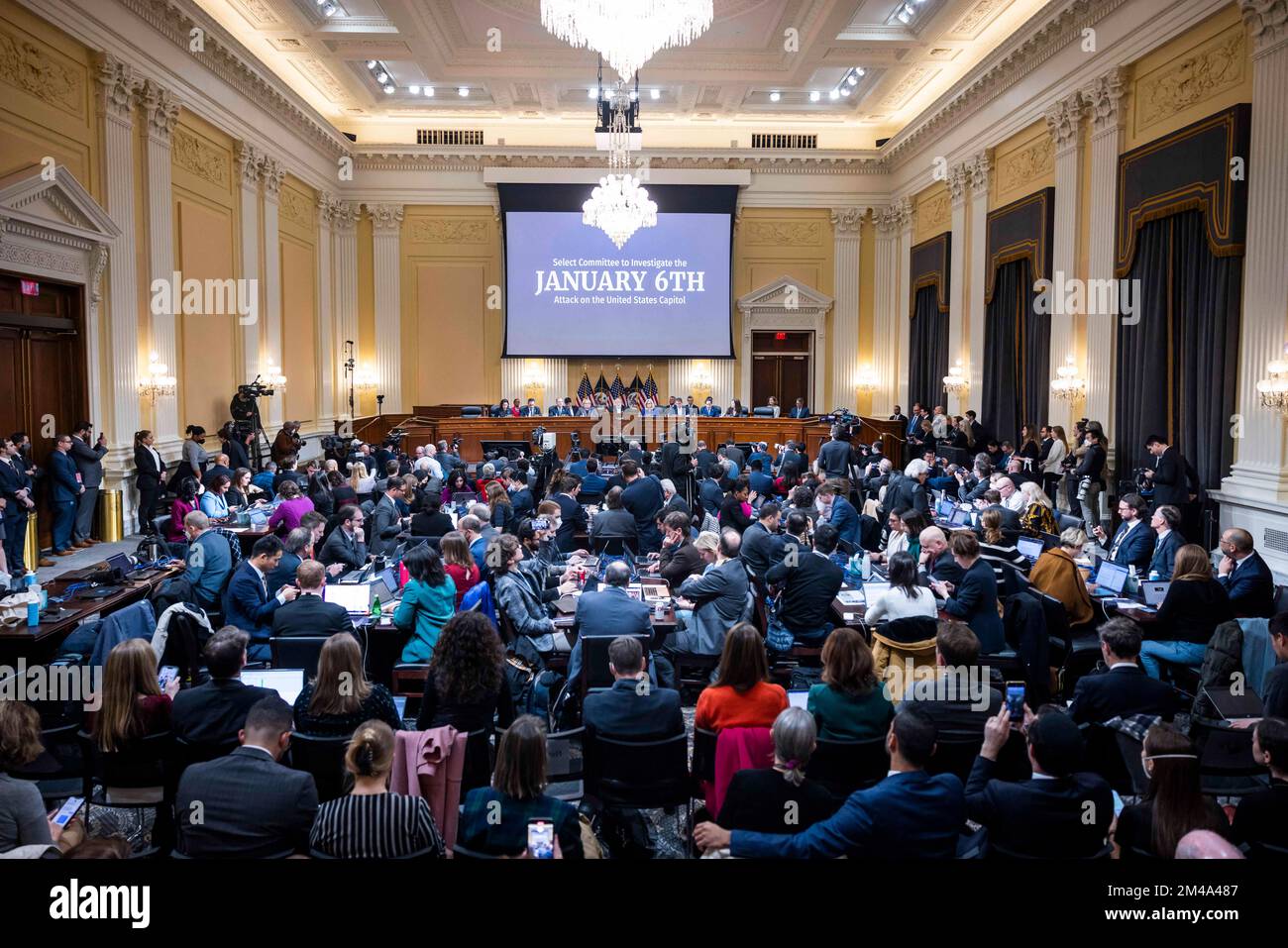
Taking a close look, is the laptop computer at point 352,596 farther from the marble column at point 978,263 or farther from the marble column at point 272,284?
the marble column at point 978,263

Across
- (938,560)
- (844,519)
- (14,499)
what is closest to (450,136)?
(14,499)

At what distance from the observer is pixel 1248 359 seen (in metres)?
8.55

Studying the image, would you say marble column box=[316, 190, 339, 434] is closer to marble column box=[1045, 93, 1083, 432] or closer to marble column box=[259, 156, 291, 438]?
marble column box=[259, 156, 291, 438]

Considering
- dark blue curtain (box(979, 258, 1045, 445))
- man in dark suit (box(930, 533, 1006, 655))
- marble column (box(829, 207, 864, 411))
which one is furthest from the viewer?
marble column (box(829, 207, 864, 411))

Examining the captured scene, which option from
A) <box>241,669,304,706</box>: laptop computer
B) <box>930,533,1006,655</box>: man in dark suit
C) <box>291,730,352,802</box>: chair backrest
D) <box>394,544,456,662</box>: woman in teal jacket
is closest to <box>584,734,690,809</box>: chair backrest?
<box>291,730,352,802</box>: chair backrest

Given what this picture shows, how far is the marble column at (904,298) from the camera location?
19.0 meters

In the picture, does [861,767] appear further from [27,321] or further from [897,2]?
[897,2]

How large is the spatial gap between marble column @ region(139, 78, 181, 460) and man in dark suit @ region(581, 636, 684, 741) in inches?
383

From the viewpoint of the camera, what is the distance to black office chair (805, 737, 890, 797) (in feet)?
11.8

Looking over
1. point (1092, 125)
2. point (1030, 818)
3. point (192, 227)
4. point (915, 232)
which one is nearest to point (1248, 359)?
point (1092, 125)

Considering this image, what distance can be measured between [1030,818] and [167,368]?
462 inches

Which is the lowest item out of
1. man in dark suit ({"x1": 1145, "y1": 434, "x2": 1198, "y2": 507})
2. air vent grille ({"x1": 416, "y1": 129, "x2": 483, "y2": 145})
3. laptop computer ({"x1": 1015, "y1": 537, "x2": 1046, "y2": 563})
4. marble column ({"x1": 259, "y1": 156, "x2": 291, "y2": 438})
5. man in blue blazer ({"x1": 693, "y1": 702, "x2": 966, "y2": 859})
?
man in blue blazer ({"x1": 693, "y1": 702, "x2": 966, "y2": 859})

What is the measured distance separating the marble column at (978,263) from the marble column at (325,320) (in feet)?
40.0
